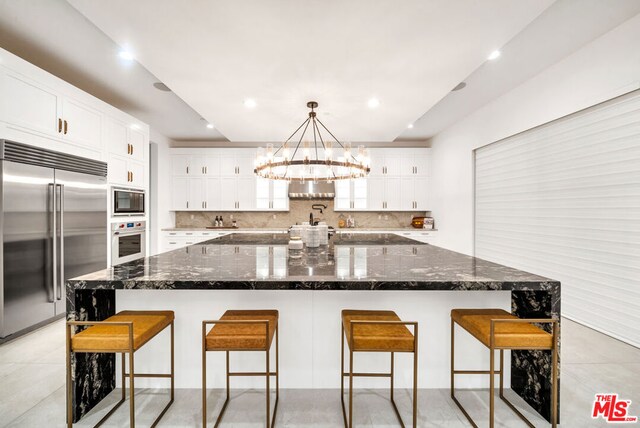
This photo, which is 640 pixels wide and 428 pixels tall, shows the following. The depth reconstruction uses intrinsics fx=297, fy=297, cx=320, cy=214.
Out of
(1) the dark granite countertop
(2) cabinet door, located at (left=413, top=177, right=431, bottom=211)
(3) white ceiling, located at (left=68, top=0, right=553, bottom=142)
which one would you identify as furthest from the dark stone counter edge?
(2) cabinet door, located at (left=413, top=177, right=431, bottom=211)

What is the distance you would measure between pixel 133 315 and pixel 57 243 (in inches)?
84.1

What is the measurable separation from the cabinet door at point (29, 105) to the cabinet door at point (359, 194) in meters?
4.70

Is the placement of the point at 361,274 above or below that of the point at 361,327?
above

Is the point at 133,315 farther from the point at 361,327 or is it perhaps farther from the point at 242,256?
the point at 361,327

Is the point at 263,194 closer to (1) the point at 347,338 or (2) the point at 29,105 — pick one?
(2) the point at 29,105

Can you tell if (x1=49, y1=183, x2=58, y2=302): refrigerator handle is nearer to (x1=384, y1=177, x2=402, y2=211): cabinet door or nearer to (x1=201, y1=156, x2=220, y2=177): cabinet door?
(x1=201, y1=156, x2=220, y2=177): cabinet door

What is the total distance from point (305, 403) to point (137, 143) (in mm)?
4451

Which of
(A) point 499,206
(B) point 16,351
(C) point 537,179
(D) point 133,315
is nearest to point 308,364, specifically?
(D) point 133,315

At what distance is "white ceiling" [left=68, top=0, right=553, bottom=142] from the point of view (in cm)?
199

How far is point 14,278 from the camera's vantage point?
2641mm

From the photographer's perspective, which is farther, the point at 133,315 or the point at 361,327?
the point at 133,315

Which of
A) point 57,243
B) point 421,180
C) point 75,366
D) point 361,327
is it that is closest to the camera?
point 361,327

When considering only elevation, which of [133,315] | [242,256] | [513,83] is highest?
[513,83]

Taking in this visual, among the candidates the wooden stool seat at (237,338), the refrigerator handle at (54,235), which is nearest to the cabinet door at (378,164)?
the refrigerator handle at (54,235)
